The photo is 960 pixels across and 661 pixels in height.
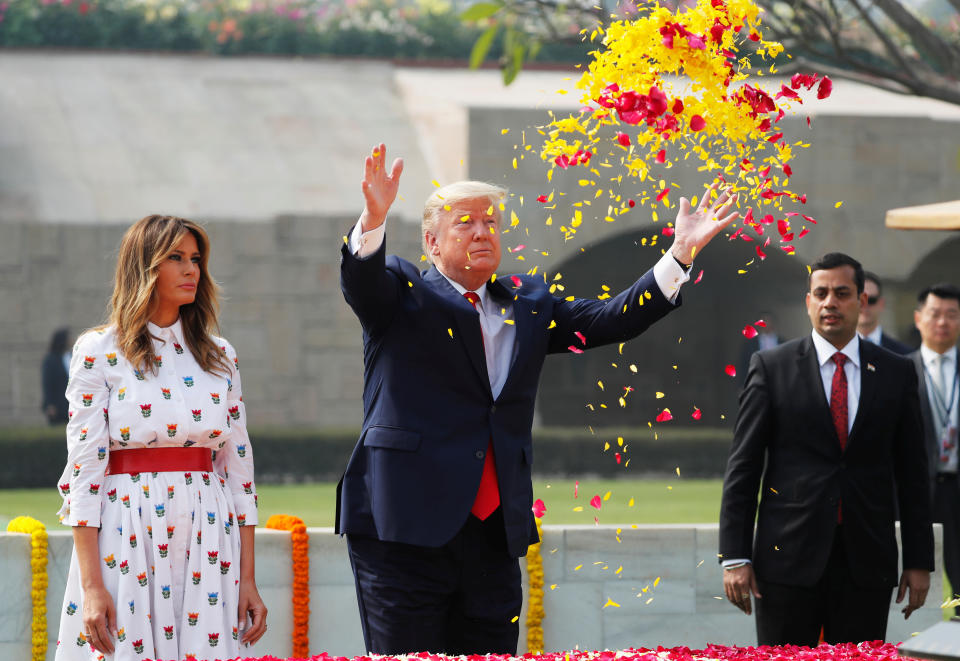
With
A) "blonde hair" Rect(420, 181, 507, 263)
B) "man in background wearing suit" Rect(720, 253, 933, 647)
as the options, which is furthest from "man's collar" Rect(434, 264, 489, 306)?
"man in background wearing suit" Rect(720, 253, 933, 647)

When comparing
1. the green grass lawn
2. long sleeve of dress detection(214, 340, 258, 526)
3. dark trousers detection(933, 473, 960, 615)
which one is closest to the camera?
long sleeve of dress detection(214, 340, 258, 526)

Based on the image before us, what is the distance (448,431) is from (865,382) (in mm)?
1673

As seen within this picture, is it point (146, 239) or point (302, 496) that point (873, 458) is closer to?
point (146, 239)

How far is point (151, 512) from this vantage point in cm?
362

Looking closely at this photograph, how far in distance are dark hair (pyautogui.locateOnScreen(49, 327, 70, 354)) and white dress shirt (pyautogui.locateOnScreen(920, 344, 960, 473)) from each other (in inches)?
323

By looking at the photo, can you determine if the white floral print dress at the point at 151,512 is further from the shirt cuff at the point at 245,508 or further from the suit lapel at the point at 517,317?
the suit lapel at the point at 517,317

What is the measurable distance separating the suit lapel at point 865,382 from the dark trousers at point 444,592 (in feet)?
4.86

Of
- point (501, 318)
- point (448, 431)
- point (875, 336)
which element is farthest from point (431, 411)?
point (875, 336)

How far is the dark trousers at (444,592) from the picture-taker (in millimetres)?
3490

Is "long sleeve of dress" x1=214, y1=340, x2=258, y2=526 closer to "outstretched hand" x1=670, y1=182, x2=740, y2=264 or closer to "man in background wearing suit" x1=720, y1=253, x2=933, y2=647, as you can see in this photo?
"outstretched hand" x1=670, y1=182, x2=740, y2=264

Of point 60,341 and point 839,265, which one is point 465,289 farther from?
point 60,341

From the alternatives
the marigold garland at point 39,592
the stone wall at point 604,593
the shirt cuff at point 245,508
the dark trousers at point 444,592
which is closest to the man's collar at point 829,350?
the stone wall at point 604,593

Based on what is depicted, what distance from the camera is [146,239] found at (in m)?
3.69

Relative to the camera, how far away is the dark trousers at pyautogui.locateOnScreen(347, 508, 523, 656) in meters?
3.49
